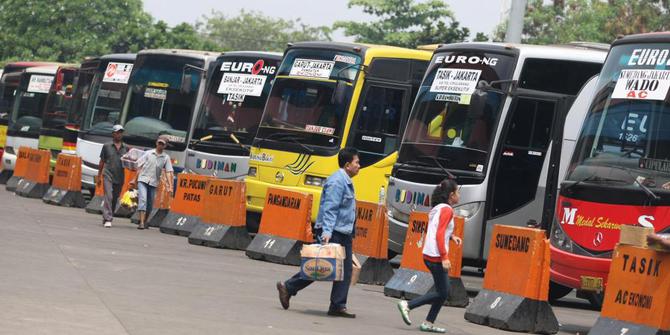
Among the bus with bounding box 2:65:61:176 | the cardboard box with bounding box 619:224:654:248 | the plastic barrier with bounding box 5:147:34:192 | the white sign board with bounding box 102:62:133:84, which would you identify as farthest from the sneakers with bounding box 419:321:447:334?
the bus with bounding box 2:65:61:176

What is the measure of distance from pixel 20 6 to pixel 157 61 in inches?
2116

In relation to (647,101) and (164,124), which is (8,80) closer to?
(164,124)

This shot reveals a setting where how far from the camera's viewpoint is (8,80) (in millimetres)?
43156

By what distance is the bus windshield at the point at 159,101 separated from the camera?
27.9 m

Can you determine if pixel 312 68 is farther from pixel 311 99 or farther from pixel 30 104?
Answer: pixel 30 104

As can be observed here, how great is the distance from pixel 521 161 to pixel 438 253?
550 cm

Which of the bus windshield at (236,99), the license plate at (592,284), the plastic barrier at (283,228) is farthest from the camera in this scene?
the bus windshield at (236,99)

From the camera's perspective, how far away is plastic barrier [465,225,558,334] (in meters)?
13.8

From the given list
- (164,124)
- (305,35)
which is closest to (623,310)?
(164,124)

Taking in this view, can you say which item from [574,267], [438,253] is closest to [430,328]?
[438,253]

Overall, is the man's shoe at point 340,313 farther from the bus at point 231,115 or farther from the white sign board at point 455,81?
the bus at point 231,115

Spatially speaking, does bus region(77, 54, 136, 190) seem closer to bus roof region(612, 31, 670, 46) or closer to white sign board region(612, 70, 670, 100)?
bus roof region(612, 31, 670, 46)

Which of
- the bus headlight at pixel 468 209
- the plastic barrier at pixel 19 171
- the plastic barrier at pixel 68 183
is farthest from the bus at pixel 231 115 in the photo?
the plastic barrier at pixel 19 171

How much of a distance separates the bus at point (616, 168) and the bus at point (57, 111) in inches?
889
